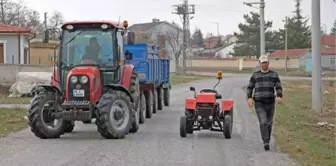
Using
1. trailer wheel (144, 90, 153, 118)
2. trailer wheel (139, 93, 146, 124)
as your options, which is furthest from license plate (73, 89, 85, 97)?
trailer wheel (144, 90, 153, 118)

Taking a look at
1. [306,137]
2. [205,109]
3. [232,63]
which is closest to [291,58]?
[232,63]

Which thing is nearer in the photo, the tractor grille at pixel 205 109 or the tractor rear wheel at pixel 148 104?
the tractor grille at pixel 205 109

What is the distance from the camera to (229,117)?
47.5 ft

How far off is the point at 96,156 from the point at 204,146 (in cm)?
254

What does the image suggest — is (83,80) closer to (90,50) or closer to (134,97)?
(90,50)

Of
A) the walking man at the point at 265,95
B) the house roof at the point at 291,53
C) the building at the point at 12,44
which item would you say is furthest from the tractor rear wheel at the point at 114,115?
the house roof at the point at 291,53

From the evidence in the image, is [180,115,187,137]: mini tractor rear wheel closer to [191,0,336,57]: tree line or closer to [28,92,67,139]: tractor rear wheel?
[28,92,67,139]: tractor rear wheel

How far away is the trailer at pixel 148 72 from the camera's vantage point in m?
20.3

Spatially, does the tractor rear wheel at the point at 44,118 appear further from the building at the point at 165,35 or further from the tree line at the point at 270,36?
the tree line at the point at 270,36

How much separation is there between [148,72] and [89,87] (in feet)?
21.7

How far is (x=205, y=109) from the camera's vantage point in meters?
14.7

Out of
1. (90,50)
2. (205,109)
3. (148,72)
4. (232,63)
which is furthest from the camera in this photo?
(232,63)

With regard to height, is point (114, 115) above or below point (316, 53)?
below

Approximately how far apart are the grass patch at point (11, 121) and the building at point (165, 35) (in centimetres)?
5708
